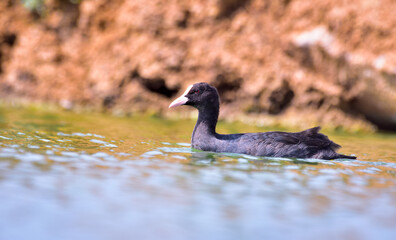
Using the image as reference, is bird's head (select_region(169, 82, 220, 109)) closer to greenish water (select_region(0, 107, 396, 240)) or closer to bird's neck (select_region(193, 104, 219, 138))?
bird's neck (select_region(193, 104, 219, 138))

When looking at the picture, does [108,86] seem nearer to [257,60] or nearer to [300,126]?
[257,60]

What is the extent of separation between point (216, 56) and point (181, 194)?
429 inches

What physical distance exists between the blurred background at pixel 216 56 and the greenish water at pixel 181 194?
22.0ft

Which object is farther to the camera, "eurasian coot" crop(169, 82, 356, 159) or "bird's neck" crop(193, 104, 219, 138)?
"bird's neck" crop(193, 104, 219, 138)

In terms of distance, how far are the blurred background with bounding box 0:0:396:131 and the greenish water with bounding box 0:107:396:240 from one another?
672 centimetres

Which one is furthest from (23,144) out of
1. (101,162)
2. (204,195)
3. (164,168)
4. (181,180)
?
(204,195)

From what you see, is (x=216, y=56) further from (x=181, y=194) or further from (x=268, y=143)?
(x=181, y=194)

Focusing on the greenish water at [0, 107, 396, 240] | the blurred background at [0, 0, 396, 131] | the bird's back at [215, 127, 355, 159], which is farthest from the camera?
the blurred background at [0, 0, 396, 131]

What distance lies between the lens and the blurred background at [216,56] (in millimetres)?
13297

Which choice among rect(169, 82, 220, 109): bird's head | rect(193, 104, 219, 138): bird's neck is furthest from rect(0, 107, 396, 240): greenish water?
rect(169, 82, 220, 109): bird's head

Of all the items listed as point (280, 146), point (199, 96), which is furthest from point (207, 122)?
point (280, 146)

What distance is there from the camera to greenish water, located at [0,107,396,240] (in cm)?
347

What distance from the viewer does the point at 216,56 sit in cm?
1492

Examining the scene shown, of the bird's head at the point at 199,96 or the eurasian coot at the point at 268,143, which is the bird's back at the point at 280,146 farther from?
the bird's head at the point at 199,96
